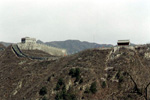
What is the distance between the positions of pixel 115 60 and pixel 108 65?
3955 mm

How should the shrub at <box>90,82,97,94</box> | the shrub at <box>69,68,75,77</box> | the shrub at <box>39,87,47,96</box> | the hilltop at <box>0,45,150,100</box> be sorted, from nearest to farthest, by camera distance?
the shrub at <box>90,82,97,94</box> → the hilltop at <box>0,45,150,100</box> → the shrub at <box>39,87,47,96</box> → the shrub at <box>69,68,75,77</box>

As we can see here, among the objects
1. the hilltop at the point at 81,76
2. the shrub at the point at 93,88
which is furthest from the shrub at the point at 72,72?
the shrub at the point at 93,88

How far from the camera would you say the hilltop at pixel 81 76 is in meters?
87.6

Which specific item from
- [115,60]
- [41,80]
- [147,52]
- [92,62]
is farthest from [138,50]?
[41,80]

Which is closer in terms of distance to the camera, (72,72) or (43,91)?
(43,91)

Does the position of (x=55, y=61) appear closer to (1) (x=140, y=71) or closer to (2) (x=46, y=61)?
(2) (x=46, y=61)

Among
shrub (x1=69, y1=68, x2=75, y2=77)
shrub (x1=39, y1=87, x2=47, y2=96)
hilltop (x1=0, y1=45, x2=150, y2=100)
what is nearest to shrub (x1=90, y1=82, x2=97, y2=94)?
hilltop (x1=0, y1=45, x2=150, y2=100)

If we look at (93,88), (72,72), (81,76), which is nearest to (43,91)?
(72,72)

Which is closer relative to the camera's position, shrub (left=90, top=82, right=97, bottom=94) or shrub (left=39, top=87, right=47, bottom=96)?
shrub (left=90, top=82, right=97, bottom=94)

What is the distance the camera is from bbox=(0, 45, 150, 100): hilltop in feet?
287

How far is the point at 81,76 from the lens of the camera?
94.6 metres

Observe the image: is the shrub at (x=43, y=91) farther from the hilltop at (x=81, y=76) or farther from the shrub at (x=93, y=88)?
the shrub at (x=93, y=88)

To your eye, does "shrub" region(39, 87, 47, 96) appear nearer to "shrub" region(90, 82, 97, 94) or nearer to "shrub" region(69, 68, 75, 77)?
"shrub" region(69, 68, 75, 77)

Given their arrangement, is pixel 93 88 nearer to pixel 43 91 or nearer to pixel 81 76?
pixel 81 76
